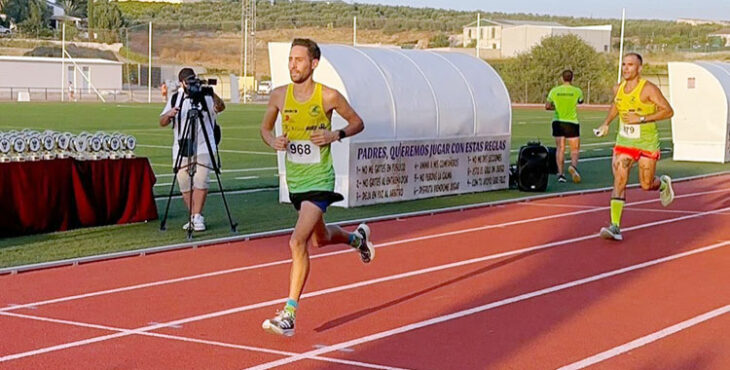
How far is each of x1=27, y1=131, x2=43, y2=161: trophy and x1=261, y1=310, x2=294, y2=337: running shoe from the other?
5.79 meters

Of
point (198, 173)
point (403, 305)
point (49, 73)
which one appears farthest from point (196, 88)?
point (49, 73)

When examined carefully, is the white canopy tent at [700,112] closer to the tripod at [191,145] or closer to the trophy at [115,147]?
the tripod at [191,145]

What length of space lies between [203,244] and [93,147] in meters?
2.10

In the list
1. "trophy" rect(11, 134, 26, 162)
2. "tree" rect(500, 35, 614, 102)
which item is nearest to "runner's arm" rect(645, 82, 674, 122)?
"trophy" rect(11, 134, 26, 162)

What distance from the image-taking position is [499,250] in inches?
508

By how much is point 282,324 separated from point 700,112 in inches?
837

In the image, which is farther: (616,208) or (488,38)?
(488,38)

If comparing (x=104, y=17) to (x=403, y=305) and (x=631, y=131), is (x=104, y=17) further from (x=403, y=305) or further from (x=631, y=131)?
(x=403, y=305)

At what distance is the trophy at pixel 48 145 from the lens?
1319cm

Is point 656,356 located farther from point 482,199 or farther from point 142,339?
point 482,199

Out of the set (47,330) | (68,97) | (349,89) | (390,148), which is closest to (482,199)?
(390,148)

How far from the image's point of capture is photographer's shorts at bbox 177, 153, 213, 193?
13.9 m

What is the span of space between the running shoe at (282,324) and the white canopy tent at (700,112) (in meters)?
20.8

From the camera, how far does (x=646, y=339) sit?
8414 mm
